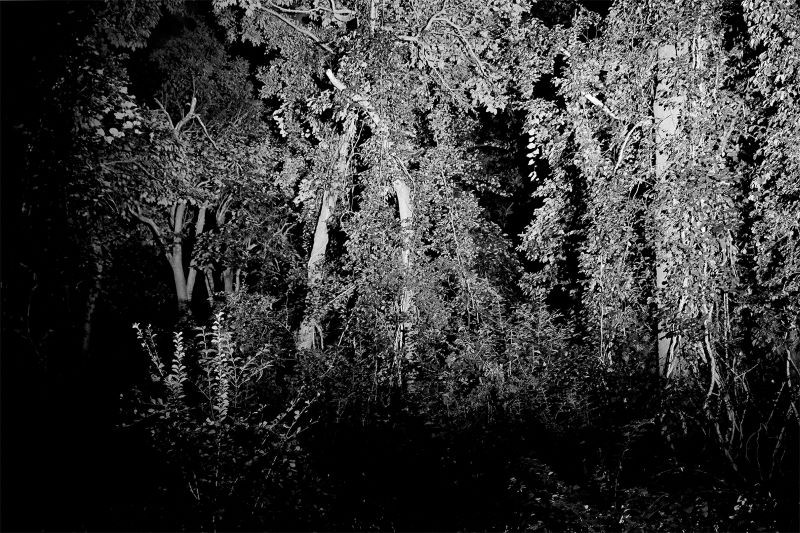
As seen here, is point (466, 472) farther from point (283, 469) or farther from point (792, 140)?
point (792, 140)

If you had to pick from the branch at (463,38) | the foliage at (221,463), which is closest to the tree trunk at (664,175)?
the branch at (463,38)

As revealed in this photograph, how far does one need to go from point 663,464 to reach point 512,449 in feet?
4.81

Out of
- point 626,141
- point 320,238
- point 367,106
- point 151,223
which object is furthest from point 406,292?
point 151,223

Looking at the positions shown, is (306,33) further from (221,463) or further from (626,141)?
(221,463)

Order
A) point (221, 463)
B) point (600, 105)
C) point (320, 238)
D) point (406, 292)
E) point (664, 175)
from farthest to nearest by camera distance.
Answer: point (320, 238) < point (406, 292) < point (600, 105) < point (664, 175) < point (221, 463)

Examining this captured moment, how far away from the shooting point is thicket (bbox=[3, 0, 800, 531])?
16.5 feet

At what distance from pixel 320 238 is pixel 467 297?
3.85 metres

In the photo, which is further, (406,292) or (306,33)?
(306,33)

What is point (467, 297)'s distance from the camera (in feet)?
28.8

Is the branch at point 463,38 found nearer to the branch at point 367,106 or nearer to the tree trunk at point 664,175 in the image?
the branch at point 367,106

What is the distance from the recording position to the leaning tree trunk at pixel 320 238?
31.9ft

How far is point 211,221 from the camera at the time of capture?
21688 mm

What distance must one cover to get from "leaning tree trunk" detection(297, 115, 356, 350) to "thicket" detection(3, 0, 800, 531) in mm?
58

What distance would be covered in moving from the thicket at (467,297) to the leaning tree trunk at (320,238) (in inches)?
2.3
